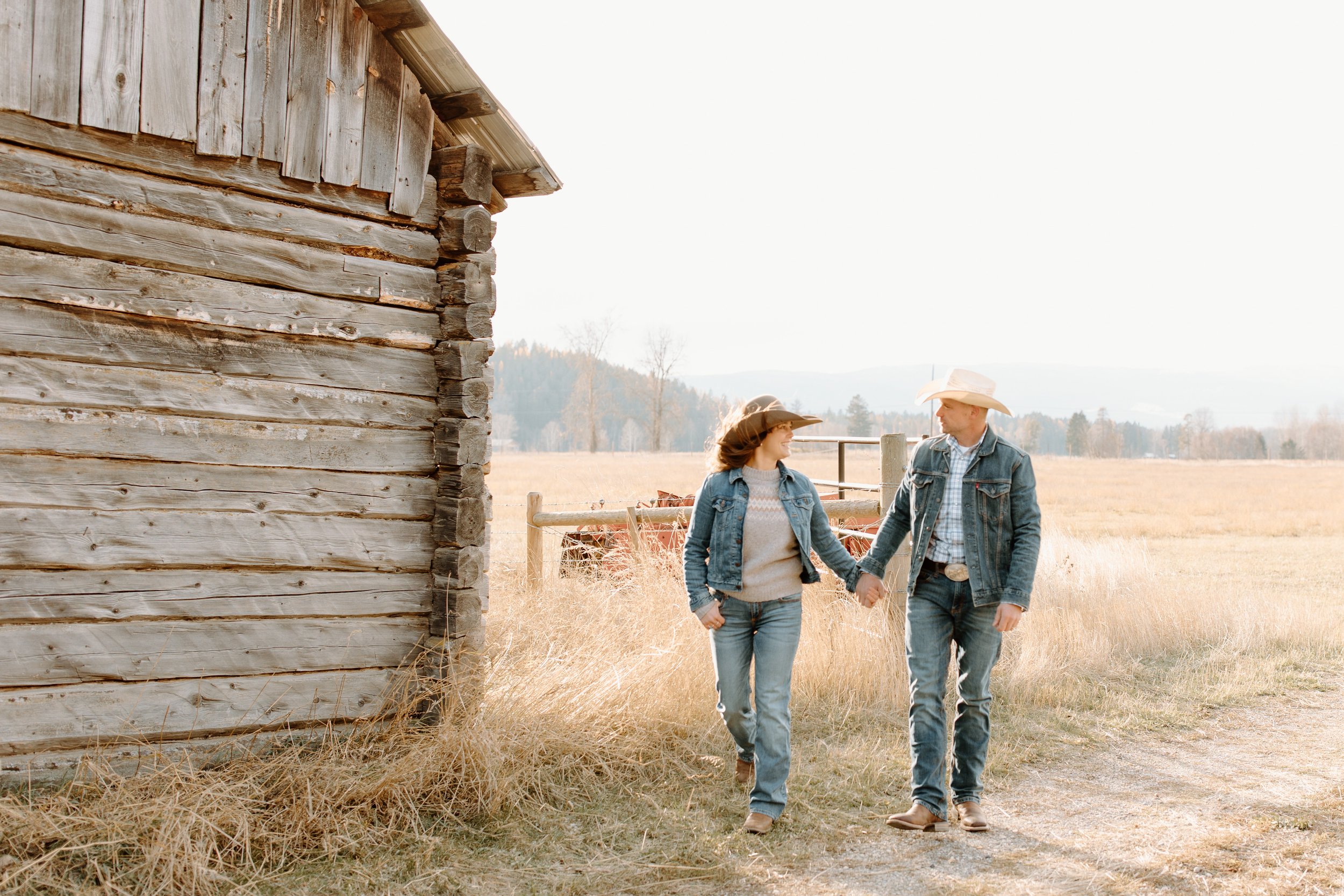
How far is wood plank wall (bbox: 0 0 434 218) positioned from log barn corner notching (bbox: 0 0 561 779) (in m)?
0.01

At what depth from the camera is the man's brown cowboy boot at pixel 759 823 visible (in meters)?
4.41

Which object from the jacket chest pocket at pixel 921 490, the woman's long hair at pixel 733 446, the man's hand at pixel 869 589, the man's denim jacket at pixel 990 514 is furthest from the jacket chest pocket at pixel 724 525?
the jacket chest pocket at pixel 921 490

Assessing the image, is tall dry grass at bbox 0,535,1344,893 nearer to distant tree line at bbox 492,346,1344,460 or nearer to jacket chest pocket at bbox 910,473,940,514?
jacket chest pocket at bbox 910,473,940,514

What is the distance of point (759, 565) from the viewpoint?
4.42 metres

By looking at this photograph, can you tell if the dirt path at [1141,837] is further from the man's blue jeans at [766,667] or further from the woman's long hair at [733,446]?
the woman's long hair at [733,446]

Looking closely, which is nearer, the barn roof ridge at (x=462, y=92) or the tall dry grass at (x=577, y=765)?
the tall dry grass at (x=577, y=765)

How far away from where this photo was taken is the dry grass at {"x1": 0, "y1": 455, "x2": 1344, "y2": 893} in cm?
392

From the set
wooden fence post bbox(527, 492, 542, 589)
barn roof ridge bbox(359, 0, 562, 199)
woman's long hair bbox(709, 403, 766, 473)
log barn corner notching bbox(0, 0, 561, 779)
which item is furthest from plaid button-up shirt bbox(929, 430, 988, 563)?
wooden fence post bbox(527, 492, 542, 589)

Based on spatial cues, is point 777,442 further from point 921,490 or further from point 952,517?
point 952,517

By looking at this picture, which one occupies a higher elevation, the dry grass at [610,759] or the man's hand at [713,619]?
the man's hand at [713,619]

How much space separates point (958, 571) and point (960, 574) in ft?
0.05

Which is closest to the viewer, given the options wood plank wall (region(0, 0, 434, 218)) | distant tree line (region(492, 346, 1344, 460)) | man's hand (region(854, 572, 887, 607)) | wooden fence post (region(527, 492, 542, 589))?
wood plank wall (region(0, 0, 434, 218))

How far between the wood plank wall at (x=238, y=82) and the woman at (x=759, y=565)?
89.9 inches

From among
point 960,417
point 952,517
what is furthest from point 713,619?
point 960,417
